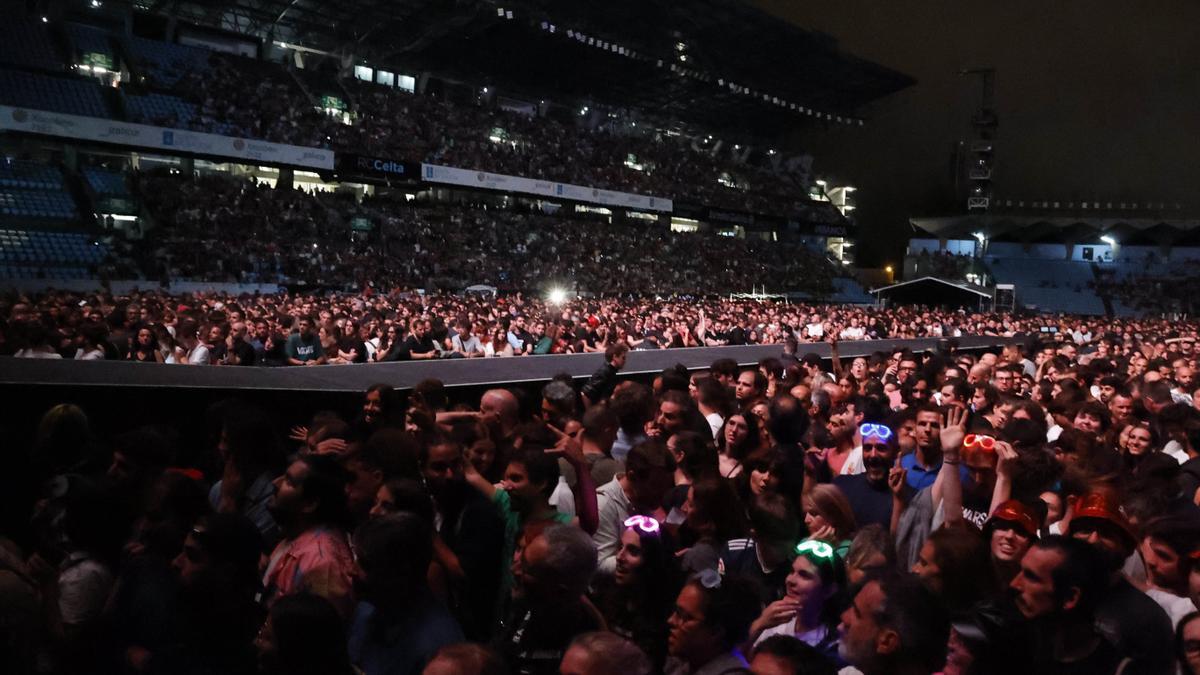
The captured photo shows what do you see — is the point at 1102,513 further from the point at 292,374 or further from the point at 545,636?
the point at 292,374

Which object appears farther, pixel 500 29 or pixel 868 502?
pixel 500 29

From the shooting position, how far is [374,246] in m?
36.2

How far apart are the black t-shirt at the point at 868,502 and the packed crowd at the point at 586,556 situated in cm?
1

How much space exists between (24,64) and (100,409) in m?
33.7

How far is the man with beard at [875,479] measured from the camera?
4223 millimetres

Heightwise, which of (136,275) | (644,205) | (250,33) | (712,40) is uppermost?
(712,40)

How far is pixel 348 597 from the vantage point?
288cm

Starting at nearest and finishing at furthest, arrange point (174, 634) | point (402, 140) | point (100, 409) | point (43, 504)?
point (174, 634) < point (43, 504) < point (100, 409) < point (402, 140)

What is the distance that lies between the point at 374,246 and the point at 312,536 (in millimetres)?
34839

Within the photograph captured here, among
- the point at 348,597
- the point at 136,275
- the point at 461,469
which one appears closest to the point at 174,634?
the point at 348,597

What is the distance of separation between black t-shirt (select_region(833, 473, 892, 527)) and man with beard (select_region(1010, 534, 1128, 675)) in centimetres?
144

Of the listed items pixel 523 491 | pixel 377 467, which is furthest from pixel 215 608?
pixel 523 491

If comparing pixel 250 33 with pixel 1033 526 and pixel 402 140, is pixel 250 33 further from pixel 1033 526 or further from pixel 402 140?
pixel 1033 526

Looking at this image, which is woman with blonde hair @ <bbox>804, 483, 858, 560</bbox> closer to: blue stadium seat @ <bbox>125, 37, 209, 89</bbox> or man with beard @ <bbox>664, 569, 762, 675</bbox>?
man with beard @ <bbox>664, 569, 762, 675</bbox>
